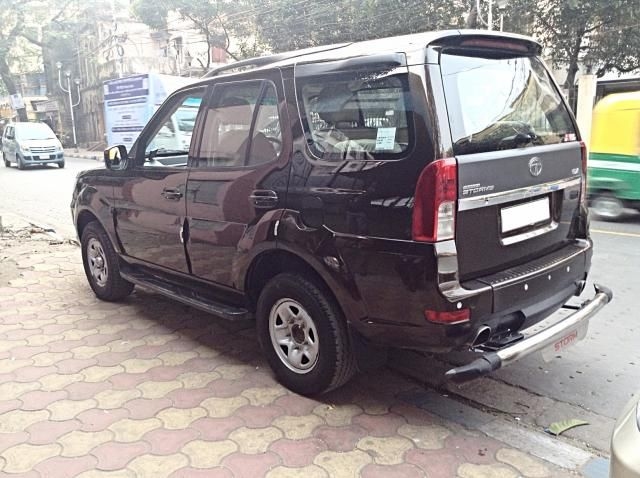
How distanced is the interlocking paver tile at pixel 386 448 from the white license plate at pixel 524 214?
117cm

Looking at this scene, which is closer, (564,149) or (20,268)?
(564,149)

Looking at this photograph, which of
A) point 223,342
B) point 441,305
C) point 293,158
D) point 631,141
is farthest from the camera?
point 631,141

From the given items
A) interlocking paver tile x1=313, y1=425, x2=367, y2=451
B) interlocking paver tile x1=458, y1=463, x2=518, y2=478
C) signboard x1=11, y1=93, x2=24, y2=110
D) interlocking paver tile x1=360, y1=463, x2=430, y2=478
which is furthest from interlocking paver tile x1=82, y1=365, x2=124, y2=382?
signboard x1=11, y1=93, x2=24, y2=110

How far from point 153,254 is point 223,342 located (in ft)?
2.90

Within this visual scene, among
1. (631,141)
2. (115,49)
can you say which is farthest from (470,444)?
(115,49)

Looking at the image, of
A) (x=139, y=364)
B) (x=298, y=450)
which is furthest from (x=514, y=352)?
(x=139, y=364)

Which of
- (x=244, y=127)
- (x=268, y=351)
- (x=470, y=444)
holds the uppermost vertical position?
(x=244, y=127)

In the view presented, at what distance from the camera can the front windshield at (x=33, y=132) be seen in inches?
817

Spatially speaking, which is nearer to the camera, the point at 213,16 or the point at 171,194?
the point at 171,194

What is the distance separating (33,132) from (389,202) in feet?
71.9

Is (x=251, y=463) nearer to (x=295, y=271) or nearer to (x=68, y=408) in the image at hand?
(x=295, y=271)

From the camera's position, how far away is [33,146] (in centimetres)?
2031

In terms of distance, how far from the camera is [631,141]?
322 inches

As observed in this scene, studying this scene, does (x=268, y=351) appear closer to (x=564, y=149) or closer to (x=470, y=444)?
(x=470, y=444)
